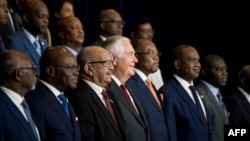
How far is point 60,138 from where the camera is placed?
16.9ft

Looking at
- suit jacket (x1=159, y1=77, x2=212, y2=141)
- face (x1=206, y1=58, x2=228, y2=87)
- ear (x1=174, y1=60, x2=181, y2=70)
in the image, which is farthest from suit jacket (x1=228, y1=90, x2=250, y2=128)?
ear (x1=174, y1=60, x2=181, y2=70)

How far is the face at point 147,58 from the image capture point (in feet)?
21.3

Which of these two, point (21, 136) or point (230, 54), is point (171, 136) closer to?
point (21, 136)

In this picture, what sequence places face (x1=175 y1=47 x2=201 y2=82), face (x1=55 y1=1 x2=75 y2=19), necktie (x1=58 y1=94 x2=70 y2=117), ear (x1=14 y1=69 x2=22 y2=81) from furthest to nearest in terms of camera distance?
face (x1=55 y1=1 x2=75 y2=19) < face (x1=175 y1=47 x2=201 y2=82) < necktie (x1=58 y1=94 x2=70 y2=117) < ear (x1=14 y1=69 x2=22 y2=81)

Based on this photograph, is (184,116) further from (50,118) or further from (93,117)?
(50,118)

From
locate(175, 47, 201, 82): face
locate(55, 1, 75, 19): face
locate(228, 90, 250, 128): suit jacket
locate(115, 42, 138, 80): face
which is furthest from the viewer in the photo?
locate(55, 1, 75, 19): face

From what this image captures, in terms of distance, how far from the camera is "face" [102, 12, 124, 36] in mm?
7324

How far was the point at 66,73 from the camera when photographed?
5375 mm

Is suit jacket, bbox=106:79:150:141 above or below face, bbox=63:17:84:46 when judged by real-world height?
below

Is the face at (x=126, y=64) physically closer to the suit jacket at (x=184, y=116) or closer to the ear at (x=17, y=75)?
the suit jacket at (x=184, y=116)

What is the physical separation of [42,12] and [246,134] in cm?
188

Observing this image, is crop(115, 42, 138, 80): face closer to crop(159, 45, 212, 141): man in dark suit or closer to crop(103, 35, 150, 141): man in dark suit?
crop(103, 35, 150, 141): man in dark suit

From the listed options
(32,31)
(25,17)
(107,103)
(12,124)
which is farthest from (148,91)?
(12,124)

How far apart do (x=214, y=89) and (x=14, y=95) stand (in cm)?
266
